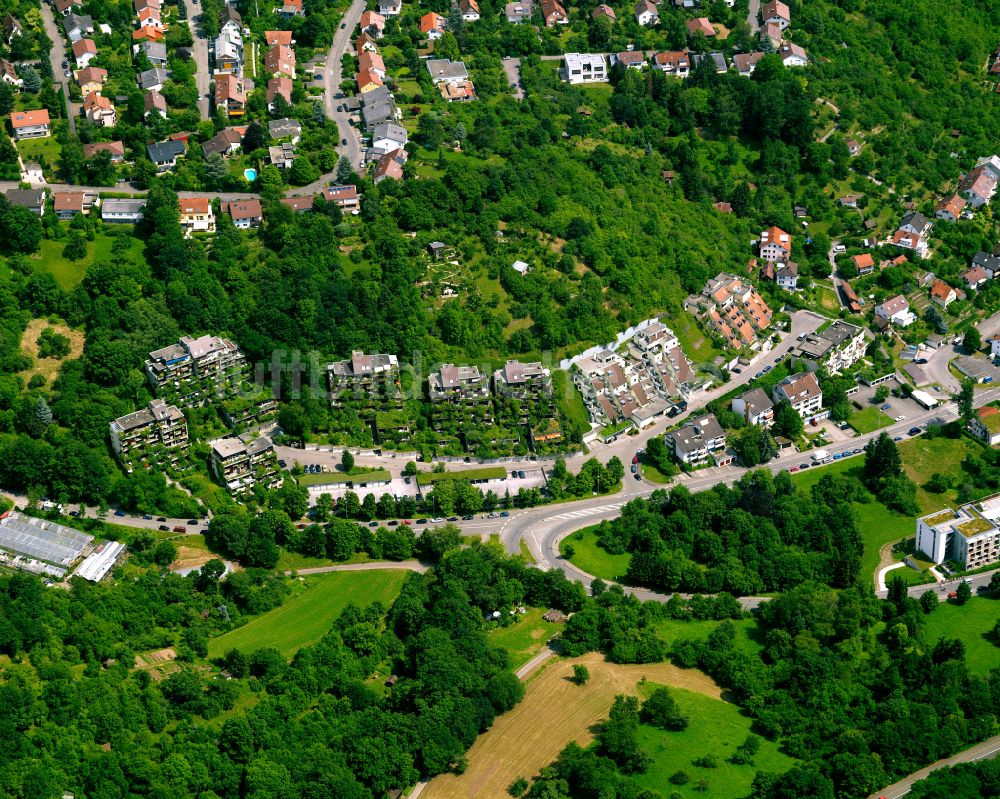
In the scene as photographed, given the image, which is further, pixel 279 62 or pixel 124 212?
pixel 279 62

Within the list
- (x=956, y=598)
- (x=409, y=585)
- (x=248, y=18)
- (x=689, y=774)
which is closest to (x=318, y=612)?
(x=409, y=585)

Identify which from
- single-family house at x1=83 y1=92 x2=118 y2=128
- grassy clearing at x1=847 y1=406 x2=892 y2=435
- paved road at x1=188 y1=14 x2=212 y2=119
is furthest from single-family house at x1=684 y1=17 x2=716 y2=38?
single-family house at x1=83 y1=92 x2=118 y2=128

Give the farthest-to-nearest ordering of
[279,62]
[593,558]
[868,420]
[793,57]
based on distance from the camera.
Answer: [793,57] < [279,62] < [868,420] < [593,558]

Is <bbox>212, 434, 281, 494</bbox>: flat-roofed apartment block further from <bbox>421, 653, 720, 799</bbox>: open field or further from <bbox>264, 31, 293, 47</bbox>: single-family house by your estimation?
<bbox>264, 31, 293, 47</bbox>: single-family house

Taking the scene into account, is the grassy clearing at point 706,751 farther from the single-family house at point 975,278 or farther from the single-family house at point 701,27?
the single-family house at point 701,27

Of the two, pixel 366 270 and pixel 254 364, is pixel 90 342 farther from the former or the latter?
pixel 366 270

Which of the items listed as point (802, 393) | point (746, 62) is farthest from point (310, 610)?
point (746, 62)

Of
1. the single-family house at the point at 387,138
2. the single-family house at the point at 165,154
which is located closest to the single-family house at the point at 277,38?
the single-family house at the point at 387,138

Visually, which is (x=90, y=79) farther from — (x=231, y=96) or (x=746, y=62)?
(x=746, y=62)
